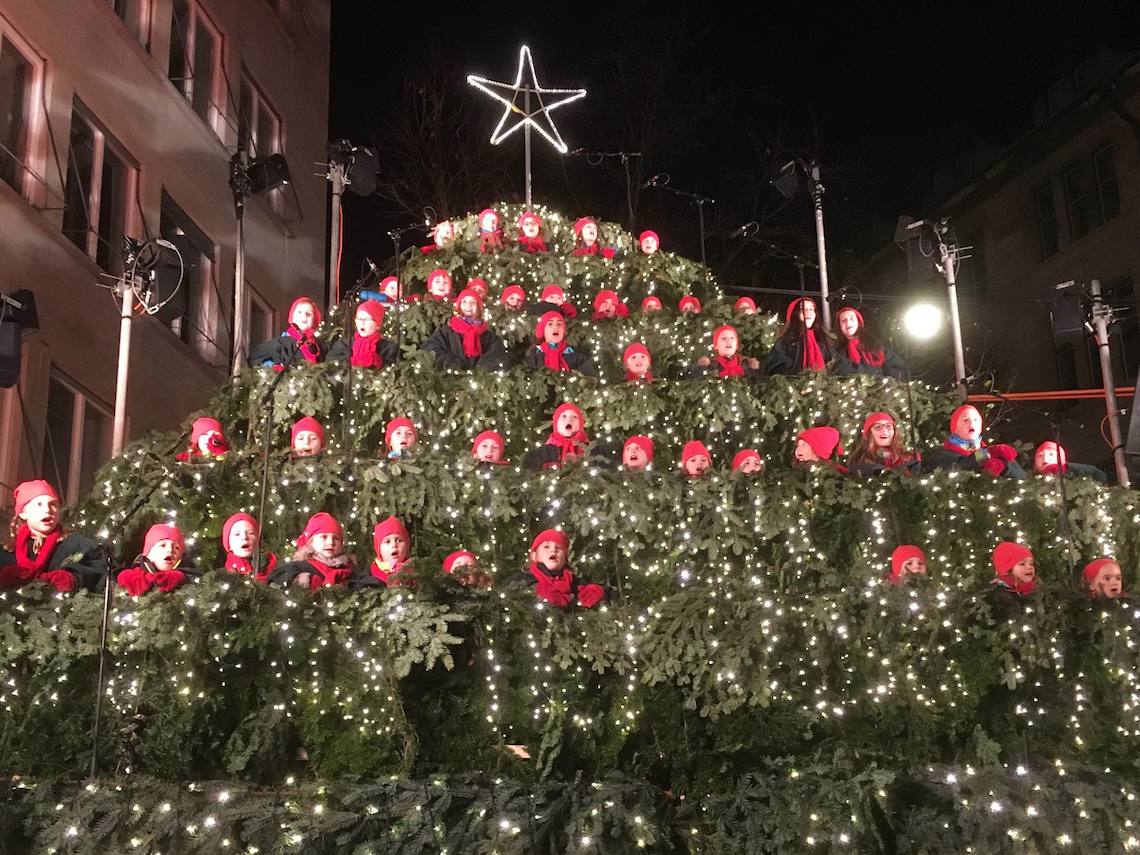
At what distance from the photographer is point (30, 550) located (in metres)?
7.45

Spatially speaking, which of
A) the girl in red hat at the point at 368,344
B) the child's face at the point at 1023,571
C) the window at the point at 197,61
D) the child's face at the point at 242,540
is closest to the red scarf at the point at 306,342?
the girl in red hat at the point at 368,344

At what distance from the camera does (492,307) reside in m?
11.2

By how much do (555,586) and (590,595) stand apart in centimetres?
21

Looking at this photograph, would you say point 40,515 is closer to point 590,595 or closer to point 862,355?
point 590,595

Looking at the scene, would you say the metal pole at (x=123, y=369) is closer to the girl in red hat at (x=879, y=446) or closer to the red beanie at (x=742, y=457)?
the red beanie at (x=742, y=457)

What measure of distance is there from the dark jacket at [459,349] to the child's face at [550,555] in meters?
2.75

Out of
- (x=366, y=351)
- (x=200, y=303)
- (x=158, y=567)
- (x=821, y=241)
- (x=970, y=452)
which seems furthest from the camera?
(x=200, y=303)

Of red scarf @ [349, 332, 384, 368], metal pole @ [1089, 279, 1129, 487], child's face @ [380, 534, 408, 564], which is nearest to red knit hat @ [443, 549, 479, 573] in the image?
child's face @ [380, 534, 408, 564]

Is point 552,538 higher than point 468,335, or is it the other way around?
point 468,335

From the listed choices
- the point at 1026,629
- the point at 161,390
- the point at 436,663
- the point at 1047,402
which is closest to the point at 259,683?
the point at 436,663

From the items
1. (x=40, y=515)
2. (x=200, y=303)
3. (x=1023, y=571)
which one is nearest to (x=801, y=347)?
(x=1023, y=571)

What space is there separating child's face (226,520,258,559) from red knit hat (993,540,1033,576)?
4574mm

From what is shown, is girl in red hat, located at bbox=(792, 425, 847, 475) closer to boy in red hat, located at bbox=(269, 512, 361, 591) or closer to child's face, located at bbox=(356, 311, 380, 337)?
boy in red hat, located at bbox=(269, 512, 361, 591)

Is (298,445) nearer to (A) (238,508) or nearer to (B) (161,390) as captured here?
(A) (238,508)
